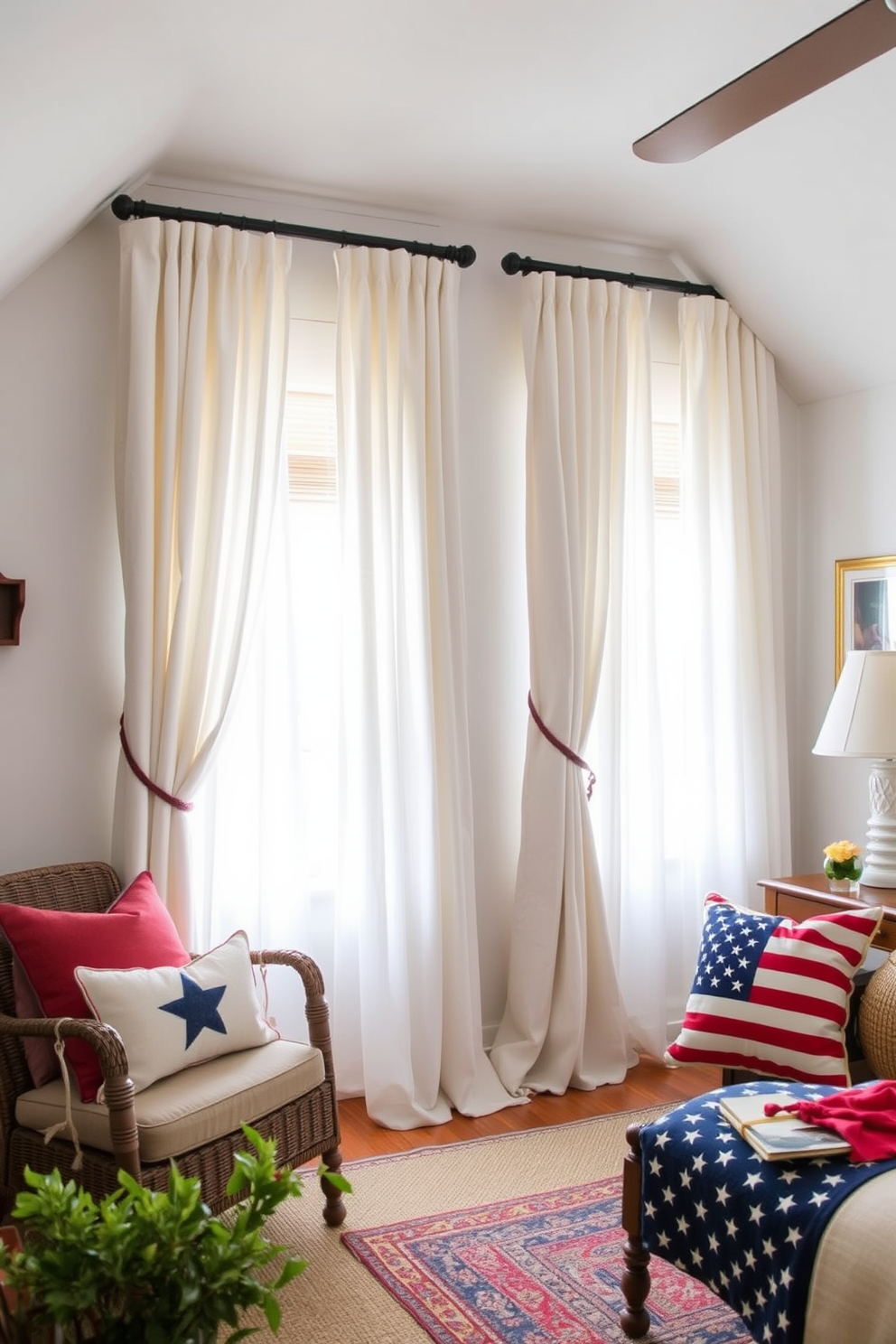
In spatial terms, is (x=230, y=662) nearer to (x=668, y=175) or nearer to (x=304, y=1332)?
(x=304, y=1332)

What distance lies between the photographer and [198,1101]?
8.38 feet

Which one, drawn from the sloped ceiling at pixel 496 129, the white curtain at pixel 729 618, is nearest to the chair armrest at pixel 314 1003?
the white curtain at pixel 729 618

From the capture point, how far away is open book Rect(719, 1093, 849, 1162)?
84.8 inches

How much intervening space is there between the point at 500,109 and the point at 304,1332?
3.05 m

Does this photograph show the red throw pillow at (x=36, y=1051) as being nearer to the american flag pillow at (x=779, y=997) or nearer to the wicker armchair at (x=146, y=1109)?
the wicker armchair at (x=146, y=1109)

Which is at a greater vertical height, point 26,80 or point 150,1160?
point 26,80

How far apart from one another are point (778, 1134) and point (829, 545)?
2.72 m

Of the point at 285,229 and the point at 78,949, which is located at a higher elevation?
the point at 285,229

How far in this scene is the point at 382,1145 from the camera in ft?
11.3

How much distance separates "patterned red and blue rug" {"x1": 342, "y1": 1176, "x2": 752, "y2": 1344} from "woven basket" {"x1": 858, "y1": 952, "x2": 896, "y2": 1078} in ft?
2.17

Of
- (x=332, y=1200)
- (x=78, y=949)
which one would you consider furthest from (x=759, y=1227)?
(x=78, y=949)

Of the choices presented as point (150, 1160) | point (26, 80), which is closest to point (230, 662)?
point (150, 1160)

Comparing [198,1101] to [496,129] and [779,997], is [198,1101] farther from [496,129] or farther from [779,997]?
[496,129]

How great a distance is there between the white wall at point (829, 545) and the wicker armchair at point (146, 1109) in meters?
2.28
